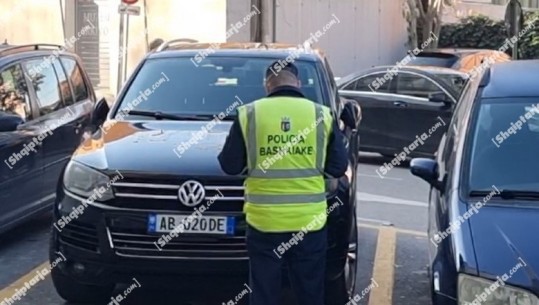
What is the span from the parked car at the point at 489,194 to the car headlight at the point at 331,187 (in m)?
0.50

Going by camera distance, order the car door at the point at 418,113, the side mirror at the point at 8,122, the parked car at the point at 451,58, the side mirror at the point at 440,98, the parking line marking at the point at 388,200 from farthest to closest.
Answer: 1. the parked car at the point at 451,58
2. the car door at the point at 418,113
3. the side mirror at the point at 440,98
4. the parking line marking at the point at 388,200
5. the side mirror at the point at 8,122

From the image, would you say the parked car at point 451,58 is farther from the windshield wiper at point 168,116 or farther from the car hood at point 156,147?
the car hood at point 156,147

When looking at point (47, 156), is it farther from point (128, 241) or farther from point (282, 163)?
point (282, 163)

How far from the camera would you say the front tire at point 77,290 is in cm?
621

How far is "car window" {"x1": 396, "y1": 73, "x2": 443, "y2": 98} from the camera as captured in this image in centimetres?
1307

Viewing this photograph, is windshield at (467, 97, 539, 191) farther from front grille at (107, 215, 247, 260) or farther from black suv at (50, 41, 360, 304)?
front grille at (107, 215, 247, 260)

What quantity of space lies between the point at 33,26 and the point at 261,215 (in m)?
20.2

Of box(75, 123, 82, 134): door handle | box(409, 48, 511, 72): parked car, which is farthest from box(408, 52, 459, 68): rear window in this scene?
box(75, 123, 82, 134): door handle

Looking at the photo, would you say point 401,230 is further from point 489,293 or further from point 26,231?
point 489,293

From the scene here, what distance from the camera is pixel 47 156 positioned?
26.8ft

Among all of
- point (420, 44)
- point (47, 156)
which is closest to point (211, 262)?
point (47, 156)

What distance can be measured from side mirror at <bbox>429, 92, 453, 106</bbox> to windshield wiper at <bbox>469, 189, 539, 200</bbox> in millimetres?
7656

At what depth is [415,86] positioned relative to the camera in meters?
13.3

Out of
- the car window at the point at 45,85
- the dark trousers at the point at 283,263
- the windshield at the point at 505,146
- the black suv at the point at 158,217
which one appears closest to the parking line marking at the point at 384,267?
Answer: the black suv at the point at 158,217
